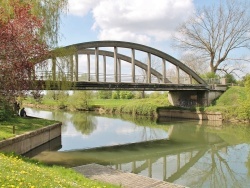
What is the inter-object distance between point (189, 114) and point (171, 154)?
21.0 metres

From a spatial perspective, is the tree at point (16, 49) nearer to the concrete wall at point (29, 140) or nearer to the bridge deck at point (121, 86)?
the concrete wall at point (29, 140)

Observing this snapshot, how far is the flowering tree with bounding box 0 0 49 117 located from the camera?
12773 mm

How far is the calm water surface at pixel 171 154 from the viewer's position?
12.6 meters

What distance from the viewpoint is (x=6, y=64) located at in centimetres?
→ 1275

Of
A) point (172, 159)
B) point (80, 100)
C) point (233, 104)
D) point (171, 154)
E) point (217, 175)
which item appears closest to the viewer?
point (217, 175)

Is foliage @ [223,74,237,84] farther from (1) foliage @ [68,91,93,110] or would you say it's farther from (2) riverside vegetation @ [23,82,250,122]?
(1) foliage @ [68,91,93,110]

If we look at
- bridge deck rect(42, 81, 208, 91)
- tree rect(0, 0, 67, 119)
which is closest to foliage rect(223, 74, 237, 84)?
bridge deck rect(42, 81, 208, 91)

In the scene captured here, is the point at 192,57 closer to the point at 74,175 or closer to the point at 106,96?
the point at 106,96

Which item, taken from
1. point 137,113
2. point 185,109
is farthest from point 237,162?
point 137,113

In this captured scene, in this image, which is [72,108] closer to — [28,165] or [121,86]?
[121,86]

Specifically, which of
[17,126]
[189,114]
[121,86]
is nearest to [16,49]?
[17,126]

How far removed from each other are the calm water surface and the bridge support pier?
37.9 ft

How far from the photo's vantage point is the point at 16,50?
1287 centimetres

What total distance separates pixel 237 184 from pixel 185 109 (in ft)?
88.6
